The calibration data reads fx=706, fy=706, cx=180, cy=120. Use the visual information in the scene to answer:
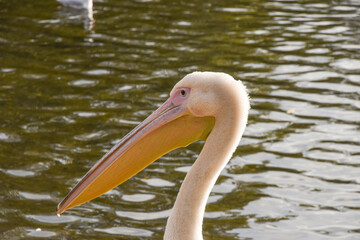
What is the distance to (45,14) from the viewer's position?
11.5 meters

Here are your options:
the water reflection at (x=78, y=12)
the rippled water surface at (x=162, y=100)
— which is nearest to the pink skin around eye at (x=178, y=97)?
the rippled water surface at (x=162, y=100)

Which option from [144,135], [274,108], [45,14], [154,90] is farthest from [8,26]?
[144,135]

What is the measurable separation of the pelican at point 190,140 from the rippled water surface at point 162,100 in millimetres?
1379

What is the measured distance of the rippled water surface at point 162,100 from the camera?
5.12 m

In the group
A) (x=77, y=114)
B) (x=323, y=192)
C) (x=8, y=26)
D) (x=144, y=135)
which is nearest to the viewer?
(x=144, y=135)

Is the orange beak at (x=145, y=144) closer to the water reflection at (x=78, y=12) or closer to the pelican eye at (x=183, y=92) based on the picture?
the pelican eye at (x=183, y=92)

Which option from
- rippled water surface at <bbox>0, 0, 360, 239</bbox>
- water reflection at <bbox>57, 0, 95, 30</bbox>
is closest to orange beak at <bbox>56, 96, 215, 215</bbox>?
rippled water surface at <bbox>0, 0, 360, 239</bbox>

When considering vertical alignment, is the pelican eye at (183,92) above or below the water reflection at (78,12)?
above

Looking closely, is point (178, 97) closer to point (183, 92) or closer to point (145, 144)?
point (183, 92)

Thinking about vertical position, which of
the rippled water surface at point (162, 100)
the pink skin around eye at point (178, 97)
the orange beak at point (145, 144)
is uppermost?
the pink skin around eye at point (178, 97)

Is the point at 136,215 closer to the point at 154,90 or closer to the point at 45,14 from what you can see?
the point at 154,90

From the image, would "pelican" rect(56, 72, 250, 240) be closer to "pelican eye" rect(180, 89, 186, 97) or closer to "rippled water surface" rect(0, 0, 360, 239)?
"pelican eye" rect(180, 89, 186, 97)

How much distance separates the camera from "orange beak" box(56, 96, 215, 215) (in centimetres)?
345

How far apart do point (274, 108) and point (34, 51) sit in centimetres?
353
